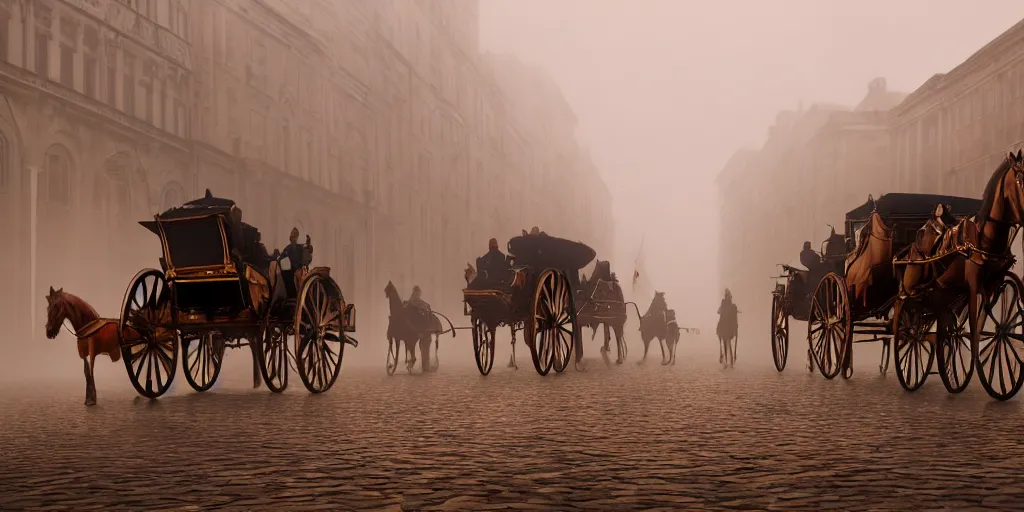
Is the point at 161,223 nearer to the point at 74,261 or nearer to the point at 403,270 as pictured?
the point at 74,261

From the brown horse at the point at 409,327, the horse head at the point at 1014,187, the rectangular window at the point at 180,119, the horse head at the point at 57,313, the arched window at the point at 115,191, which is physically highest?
the rectangular window at the point at 180,119

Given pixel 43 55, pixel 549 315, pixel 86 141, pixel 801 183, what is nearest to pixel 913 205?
pixel 549 315

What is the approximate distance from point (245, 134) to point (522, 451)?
27714mm

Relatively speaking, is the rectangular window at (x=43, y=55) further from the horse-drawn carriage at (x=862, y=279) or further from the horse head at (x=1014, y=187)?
the horse head at (x=1014, y=187)

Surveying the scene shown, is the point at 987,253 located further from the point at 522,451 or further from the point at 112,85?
the point at 112,85

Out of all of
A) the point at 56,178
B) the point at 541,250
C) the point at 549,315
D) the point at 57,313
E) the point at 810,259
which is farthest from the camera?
the point at 56,178

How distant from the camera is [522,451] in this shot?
7.33 metres

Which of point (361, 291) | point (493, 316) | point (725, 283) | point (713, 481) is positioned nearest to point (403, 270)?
point (361, 291)

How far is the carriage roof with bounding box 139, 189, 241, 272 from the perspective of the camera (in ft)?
37.7

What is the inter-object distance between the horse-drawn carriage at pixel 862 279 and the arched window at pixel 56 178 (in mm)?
16054

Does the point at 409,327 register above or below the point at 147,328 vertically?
below

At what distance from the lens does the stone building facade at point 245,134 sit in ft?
75.8

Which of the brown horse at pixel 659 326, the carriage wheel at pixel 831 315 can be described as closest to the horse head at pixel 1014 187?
the carriage wheel at pixel 831 315

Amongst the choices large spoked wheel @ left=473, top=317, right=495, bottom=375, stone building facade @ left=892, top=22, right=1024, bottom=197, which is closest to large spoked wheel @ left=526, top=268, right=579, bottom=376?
large spoked wheel @ left=473, top=317, right=495, bottom=375
